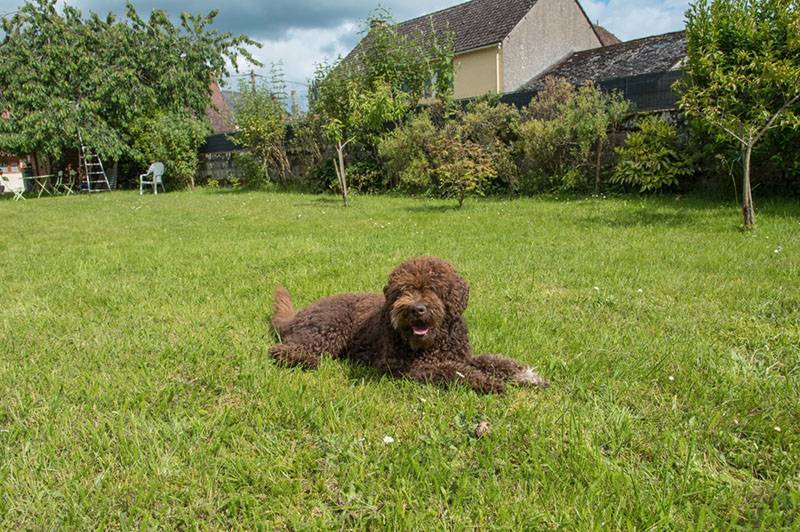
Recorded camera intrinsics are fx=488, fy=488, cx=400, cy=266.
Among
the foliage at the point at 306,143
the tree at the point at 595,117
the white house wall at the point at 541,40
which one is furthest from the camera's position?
the white house wall at the point at 541,40

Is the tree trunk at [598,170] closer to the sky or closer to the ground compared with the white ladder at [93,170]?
closer to the ground

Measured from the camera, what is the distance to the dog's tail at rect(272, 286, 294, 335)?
3.42m

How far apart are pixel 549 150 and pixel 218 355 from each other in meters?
9.97

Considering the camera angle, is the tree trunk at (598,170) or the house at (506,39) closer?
the tree trunk at (598,170)

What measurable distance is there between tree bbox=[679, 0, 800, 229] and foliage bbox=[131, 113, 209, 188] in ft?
59.5

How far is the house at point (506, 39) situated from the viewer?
21.1 m

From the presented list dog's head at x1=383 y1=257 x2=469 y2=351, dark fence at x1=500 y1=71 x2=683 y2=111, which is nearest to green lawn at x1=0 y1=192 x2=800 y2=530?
dog's head at x1=383 y1=257 x2=469 y2=351

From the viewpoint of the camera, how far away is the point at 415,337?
258 centimetres

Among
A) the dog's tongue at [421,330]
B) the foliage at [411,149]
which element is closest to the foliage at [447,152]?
the foliage at [411,149]

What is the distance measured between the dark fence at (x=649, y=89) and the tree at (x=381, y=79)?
187 inches

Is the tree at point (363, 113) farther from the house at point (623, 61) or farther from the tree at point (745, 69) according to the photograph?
the tree at point (745, 69)

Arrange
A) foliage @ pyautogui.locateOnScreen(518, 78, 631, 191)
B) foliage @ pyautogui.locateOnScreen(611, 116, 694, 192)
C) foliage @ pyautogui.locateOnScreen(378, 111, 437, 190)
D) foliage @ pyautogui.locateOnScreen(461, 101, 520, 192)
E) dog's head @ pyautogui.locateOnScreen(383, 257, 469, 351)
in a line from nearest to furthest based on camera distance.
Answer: dog's head @ pyautogui.locateOnScreen(383, 257, 469, 351) < foliage @ pyautogui.locateOnScreen(611, 116, 694, 192) < foliage @ pyautogui.locateOnScreen(518, 78, 631, 191) < foliage @ pyautogui.locateOnScreen(461, 101, 520, 192) < foliage @ pyautogui.locateOnScreen(378, 111, 437, 190)

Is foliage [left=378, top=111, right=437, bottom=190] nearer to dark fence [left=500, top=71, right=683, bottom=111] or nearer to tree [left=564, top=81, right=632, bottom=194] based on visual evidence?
tree [left=564, top=81, right=632, bottom=194]

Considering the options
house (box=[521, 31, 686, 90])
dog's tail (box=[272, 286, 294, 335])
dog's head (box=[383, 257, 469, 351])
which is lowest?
dog's tail (box=[272, 286, 294, 335])
